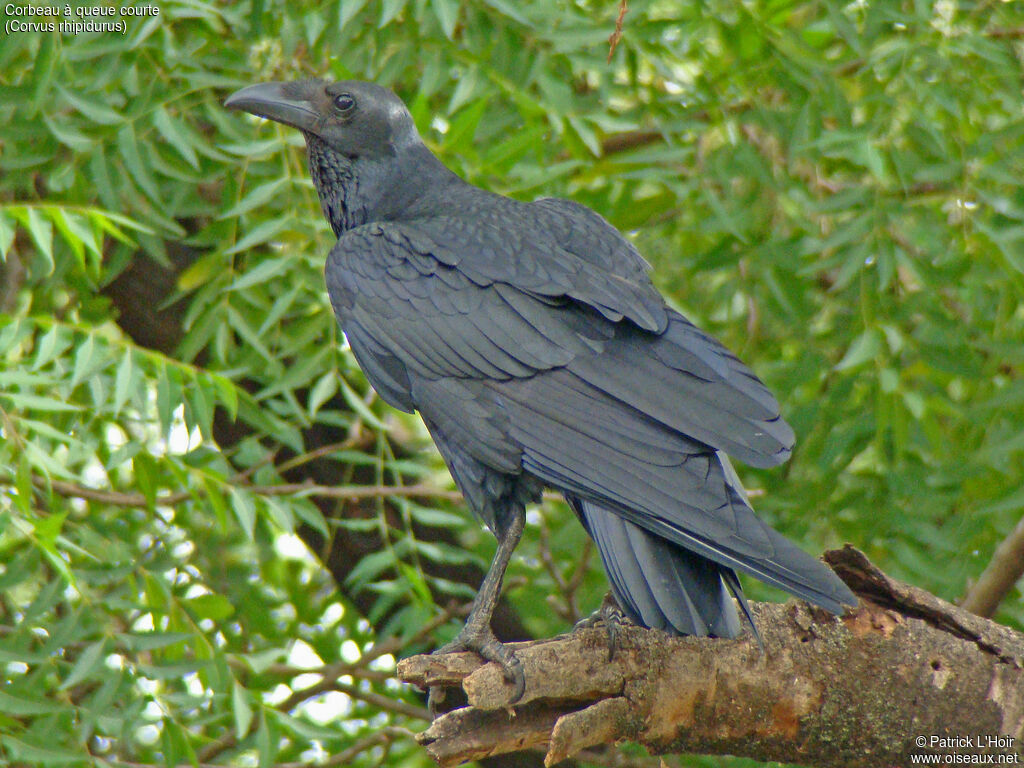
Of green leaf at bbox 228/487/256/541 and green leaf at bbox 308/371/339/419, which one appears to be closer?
green leaf at bbox 228/487/256/541

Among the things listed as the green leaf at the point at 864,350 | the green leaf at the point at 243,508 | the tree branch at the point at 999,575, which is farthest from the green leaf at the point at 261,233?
the tree branch at the point at 999,575

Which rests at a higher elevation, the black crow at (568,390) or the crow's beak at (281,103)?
the crow's beak at (281,103)

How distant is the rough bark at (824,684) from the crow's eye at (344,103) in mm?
1782

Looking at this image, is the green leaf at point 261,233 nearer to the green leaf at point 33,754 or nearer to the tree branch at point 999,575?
the green leaf at point 33,754

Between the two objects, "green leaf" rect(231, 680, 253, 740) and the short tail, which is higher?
the short tail

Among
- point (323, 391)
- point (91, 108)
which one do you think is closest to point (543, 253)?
point (323, 391)

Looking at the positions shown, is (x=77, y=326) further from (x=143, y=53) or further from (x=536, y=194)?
(x=536, y=194)

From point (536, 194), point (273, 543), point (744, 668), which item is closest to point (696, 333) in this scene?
point (744, 668)

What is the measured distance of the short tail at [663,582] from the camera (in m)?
2.51

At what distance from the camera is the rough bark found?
8.75ft

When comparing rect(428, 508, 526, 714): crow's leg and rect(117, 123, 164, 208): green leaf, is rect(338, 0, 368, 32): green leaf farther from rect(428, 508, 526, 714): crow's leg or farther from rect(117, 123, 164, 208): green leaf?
rect(428, 508, 526, 714): crow's leg

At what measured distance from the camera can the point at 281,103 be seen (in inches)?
139

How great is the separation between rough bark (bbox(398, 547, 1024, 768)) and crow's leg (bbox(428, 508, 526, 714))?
0.20 ft

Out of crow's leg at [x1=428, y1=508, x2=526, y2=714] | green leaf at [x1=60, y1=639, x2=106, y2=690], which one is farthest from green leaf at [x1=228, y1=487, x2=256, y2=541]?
crow's leg at [x1=428, y1=508, x2=526, y2=714]
